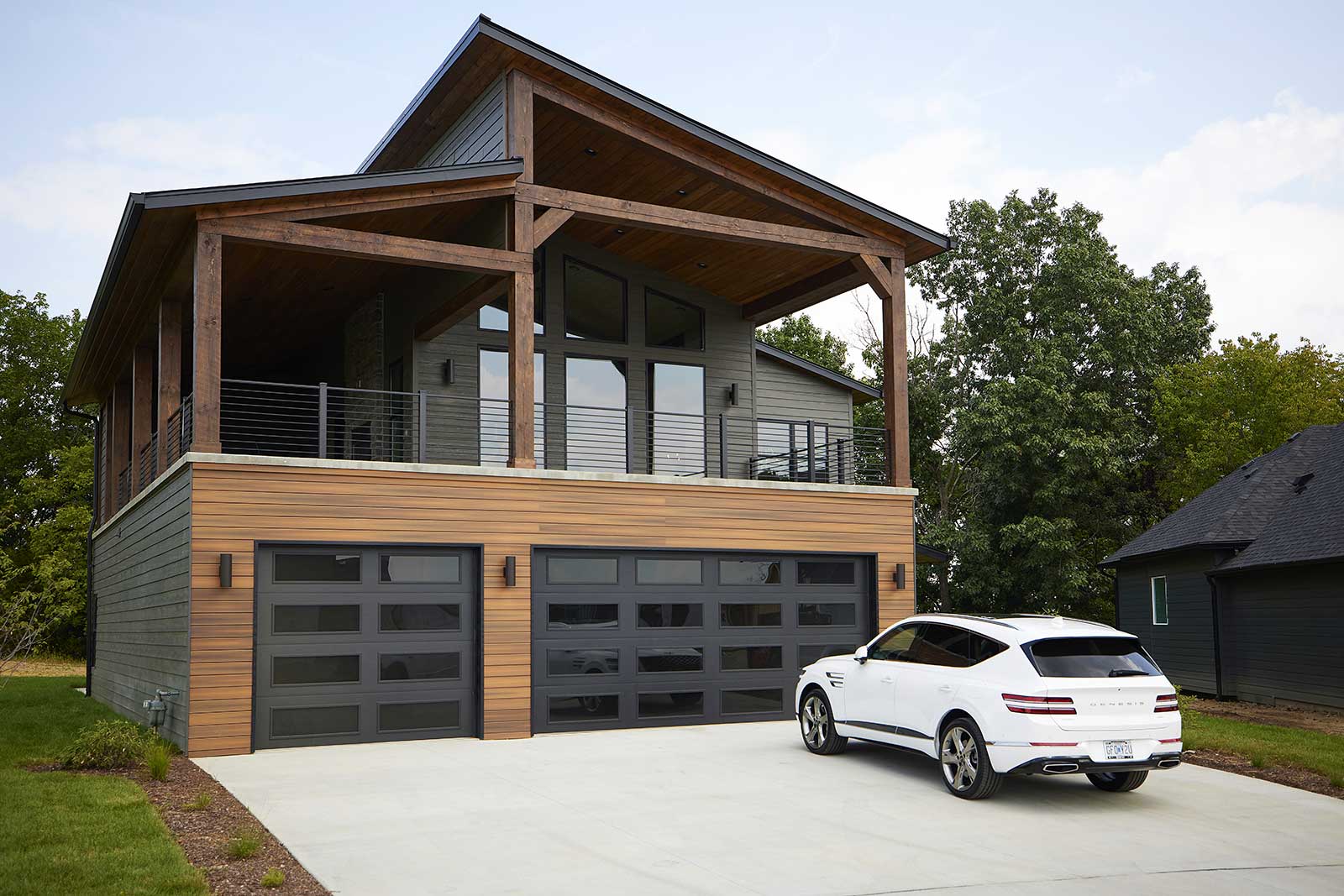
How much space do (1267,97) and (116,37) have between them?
110 ft

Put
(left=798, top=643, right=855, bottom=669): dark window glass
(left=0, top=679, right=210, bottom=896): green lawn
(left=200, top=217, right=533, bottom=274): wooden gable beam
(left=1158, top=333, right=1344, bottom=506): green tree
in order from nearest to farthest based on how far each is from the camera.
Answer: (left=0, top=679, right=210, bottom=896): green lawn < (left=200, top=217, right=533, bottom=274): wooden gable beam < (left=798, top=643, right=855, bottom=669): dark window glass < (left=1158, top=333, right=1344, bottom=506): green tree

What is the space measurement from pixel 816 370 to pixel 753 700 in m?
7.74

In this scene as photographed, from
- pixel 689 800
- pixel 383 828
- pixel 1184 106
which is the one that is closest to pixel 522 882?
pixel 383 828

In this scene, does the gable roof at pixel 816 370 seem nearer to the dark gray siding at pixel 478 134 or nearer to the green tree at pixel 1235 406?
the dark gray siding at pixel 478 134

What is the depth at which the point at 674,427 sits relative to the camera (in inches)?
734

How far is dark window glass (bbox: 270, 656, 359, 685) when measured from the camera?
12711mm

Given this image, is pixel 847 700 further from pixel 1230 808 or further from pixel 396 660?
pixel 396 660

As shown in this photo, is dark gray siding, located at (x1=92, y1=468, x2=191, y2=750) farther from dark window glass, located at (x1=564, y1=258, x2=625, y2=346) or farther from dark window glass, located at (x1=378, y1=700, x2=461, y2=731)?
dark window glass, located at (x1=564, y1=258, x2=625, y2=346)

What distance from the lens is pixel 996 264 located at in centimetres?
3716

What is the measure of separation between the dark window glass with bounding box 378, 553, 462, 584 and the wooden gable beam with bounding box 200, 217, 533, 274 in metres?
3.55

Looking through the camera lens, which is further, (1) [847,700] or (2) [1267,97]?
(2) [1267,97]

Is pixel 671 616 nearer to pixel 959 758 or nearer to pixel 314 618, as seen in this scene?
pixel 314 618

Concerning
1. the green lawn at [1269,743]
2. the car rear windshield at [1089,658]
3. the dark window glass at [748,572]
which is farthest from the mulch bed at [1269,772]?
the dark window glass at [748,572]

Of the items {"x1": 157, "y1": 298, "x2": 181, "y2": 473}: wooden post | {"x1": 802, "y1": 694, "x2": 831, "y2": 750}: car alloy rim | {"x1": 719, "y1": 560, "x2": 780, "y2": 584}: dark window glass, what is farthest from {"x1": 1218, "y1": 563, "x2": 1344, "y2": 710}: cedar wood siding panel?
{"x1": 157, "y1": 298, "x2": 181, "y2": 473}: wooden post
